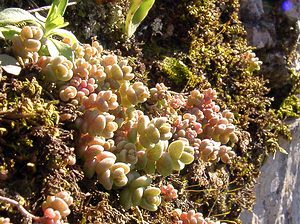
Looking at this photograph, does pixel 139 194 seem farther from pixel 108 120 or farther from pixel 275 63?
pixel 275 63

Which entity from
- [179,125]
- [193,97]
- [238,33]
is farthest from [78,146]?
[238,33]

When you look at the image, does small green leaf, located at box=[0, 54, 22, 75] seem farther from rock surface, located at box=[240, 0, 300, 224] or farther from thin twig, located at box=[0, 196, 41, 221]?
rock surface, located at box=[240, 0, 300, 224]

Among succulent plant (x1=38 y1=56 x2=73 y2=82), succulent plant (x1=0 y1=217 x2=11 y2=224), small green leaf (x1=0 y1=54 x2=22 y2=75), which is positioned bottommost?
succulent plant (x1=0 y1=217 x2=11 y2=224)

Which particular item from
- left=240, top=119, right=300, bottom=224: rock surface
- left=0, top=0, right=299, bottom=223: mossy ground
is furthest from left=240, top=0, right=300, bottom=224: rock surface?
left=0, top=0, right=299, bottom=223: mossy ground

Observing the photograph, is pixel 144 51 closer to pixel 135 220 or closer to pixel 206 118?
pixel 206 118

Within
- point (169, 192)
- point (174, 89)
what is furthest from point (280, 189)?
point (169, 192)

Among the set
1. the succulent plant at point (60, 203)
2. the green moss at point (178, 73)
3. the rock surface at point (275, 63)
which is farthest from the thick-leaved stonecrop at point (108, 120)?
the rock surface at point (275, 63)

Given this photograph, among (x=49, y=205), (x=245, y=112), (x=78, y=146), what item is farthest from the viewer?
(x=245, y=112)
